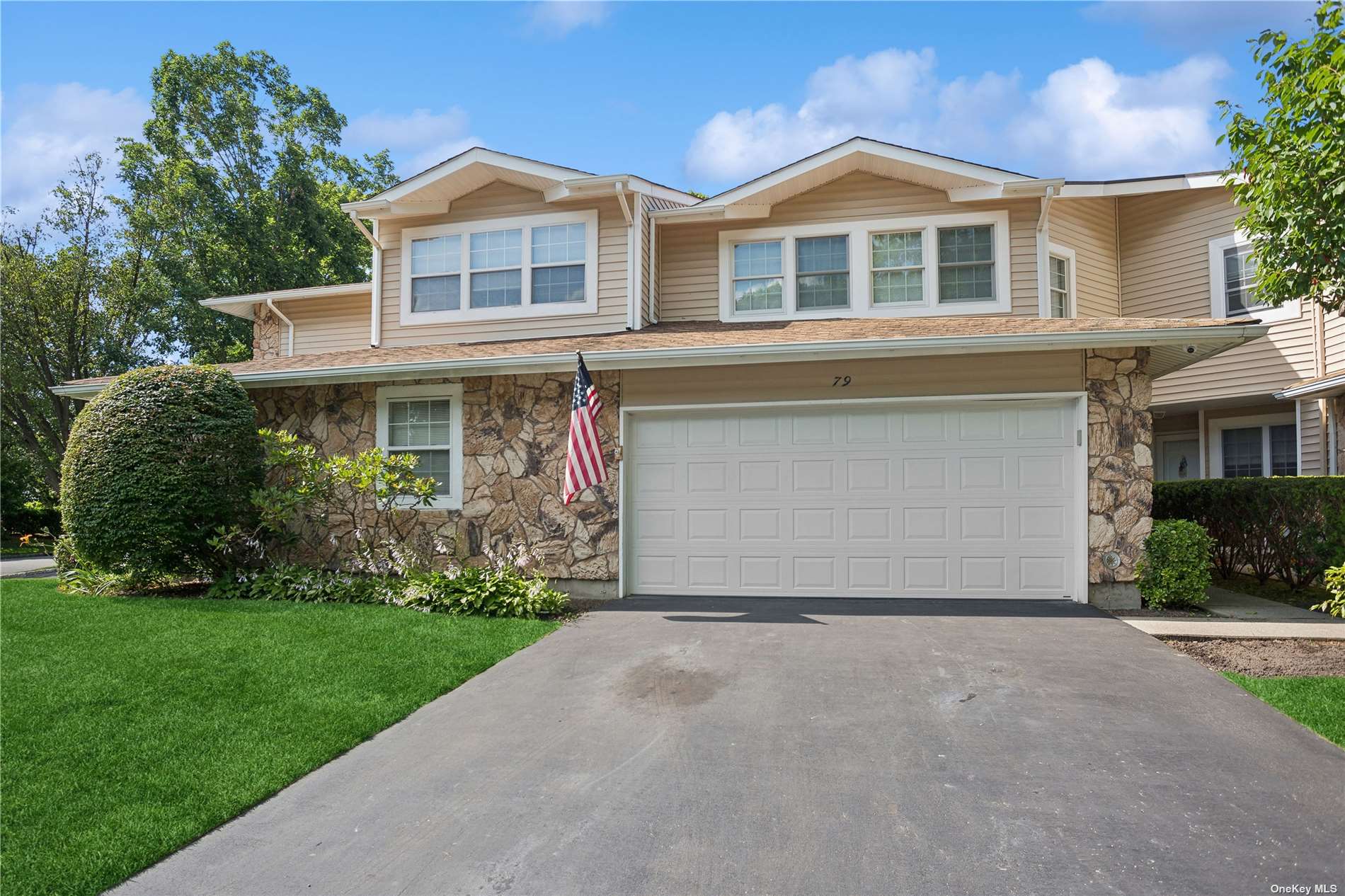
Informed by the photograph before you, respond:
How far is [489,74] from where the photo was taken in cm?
1069

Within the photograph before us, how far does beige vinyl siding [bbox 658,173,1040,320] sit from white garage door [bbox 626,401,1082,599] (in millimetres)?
3013

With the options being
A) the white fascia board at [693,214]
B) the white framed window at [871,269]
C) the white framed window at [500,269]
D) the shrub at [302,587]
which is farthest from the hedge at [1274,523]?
the shrub at [302,587]

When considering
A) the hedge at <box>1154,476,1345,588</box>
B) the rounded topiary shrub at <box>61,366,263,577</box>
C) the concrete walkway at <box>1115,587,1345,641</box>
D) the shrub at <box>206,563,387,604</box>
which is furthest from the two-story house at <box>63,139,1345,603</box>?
the hedge at <box>1154,476,1345,588</box>

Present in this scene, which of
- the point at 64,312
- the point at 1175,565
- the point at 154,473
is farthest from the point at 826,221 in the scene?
the point at 64,312

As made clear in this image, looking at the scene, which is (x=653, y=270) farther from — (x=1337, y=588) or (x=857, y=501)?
(x=1337, y=588)

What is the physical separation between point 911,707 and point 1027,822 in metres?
1.50

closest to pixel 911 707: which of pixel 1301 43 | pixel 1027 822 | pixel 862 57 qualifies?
pixel 1027 822

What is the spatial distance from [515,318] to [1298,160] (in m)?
8.80

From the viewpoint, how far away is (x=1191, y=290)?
12.3m

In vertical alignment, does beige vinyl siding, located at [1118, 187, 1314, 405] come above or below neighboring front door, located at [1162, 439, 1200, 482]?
above

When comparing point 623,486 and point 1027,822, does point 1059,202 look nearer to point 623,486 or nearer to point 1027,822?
point 623,486

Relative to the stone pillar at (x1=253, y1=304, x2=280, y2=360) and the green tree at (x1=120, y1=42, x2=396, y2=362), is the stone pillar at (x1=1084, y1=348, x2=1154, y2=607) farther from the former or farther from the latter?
the green tree at (x1=120, y1=42, x2=396, y2=362)

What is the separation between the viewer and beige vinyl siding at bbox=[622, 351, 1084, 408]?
26.2 feet

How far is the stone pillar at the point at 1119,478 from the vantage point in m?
7.84
